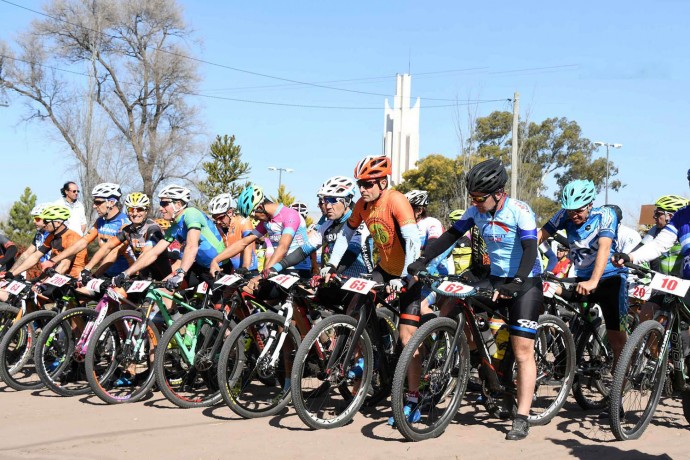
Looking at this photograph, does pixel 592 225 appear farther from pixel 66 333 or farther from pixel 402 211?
pixel 66 333

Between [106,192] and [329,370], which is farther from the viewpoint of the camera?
[106,192]

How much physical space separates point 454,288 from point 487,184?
2.78 feet

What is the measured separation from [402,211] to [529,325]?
4.58 ft

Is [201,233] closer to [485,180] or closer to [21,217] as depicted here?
[485,180]

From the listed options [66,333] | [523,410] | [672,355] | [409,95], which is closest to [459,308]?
[523,410]

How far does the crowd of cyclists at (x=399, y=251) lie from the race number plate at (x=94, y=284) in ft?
0.34

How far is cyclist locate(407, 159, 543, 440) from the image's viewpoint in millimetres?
6273

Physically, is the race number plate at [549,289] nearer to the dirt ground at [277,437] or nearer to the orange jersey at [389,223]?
the dirt ground at [277,437]

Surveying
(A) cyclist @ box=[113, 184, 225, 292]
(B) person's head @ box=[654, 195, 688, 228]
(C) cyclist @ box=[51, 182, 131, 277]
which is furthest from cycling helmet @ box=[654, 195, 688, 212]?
(C) cyclist @ box=[51, 182, 131, 277]

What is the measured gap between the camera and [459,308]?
6.34m

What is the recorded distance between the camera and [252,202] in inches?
329

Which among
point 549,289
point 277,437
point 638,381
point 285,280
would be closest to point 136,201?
point 285,280

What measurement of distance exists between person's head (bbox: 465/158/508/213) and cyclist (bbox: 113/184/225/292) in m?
3.00

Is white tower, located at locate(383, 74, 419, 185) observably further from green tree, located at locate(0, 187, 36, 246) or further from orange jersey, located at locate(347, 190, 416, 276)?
orange jersey, located at locate(347, 190, 416, 276)
